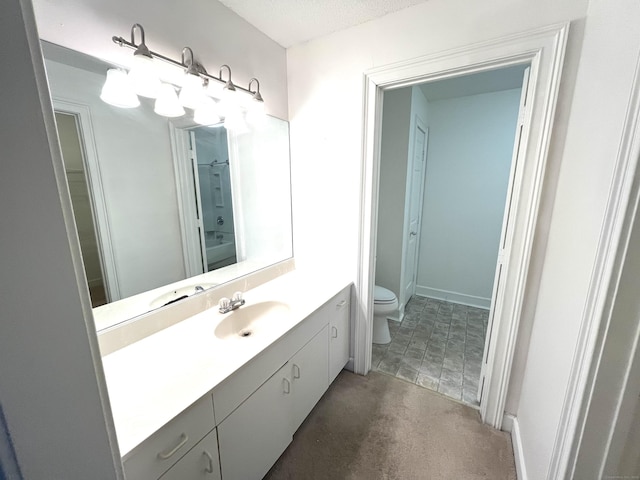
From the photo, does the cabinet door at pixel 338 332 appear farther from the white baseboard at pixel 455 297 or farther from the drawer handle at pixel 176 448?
the white baseboard at pixel 455 297

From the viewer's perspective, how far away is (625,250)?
63cm

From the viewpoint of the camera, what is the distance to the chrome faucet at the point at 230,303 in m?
1.40

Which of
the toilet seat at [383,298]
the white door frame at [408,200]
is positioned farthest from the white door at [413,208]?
the toilet seat at [383,298]

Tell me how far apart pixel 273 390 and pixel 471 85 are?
2948 mm

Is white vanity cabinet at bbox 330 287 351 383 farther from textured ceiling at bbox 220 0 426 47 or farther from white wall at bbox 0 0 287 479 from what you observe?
textured ceiling at bbox 220 0 426 47

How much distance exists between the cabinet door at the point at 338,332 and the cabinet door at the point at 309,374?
0.22ft

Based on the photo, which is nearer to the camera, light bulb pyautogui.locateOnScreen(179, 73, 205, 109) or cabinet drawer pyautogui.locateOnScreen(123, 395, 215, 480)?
cabinet drawer pyautogui.locateOnScreen(123, 395, 215, 480)

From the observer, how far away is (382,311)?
7.40ft

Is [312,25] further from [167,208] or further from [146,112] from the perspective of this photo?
[167,208]

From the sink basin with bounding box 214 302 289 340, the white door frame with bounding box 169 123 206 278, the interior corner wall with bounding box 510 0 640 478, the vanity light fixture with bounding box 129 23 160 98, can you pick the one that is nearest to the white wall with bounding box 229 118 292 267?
the white door frame with bounding box 169 123 206 278

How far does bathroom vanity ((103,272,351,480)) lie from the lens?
0.78 meters

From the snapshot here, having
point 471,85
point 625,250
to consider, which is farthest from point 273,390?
point 471,85

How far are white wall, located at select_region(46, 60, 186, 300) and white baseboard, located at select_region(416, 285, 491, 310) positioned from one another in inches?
113

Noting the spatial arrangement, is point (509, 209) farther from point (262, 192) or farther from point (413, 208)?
point (413, 208)
